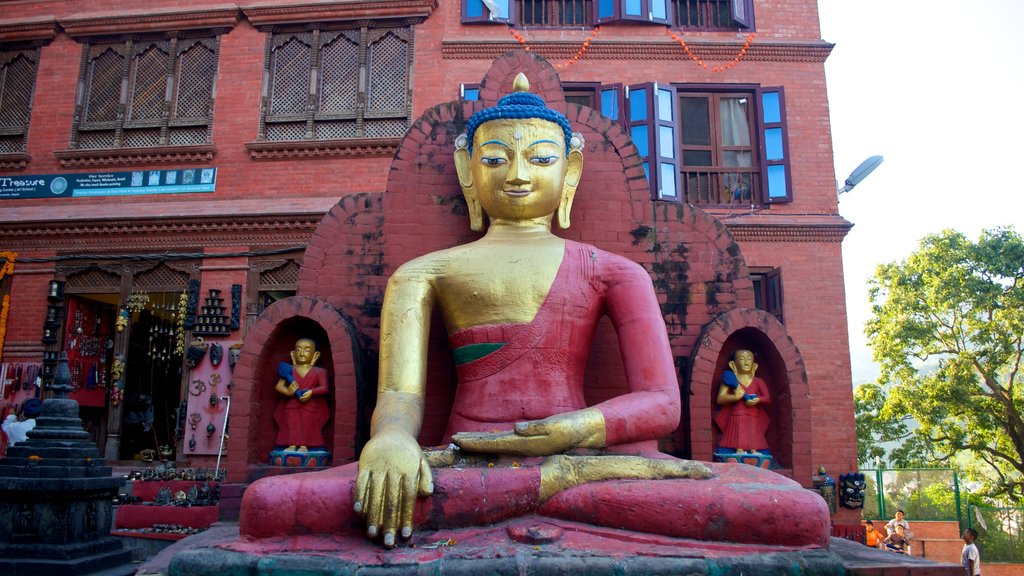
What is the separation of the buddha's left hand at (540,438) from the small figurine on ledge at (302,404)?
1788 mm

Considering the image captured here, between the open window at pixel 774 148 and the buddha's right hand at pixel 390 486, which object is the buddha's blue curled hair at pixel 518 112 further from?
the open window at pixel 774 148

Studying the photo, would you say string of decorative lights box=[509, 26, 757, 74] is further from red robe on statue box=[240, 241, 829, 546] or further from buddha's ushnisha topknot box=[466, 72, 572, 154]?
red robe on statue box=[240, 241, 829, 546]

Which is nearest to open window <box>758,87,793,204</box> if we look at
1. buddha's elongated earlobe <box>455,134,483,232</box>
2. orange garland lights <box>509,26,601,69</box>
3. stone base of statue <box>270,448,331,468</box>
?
orange garland lights <box>509,26,601,69</box>

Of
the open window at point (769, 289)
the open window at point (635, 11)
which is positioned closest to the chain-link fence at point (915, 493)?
the open window at point (769, 289)

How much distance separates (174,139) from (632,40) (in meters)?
8.92

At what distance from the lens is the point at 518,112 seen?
16.0 feet

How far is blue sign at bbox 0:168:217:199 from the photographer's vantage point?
13.8m

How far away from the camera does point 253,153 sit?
13781 mm

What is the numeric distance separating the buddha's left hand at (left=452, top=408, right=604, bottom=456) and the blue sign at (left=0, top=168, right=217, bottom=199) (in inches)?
458

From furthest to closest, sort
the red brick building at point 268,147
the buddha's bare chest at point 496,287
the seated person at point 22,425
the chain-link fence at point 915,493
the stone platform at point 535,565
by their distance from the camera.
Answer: the chain-link fence at point 915,493 < the red brick building at point 268,147 < the seated person at point 22,425 < the buddha's bare chest at point 496,287 < the stone platform at point 535,565

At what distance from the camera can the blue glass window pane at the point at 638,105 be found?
1362cm

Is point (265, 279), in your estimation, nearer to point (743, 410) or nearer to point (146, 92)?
point (146, 92)

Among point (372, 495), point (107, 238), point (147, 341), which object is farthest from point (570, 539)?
point (147, 341)

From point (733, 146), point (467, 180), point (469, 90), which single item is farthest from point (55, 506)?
point (733, 146)
